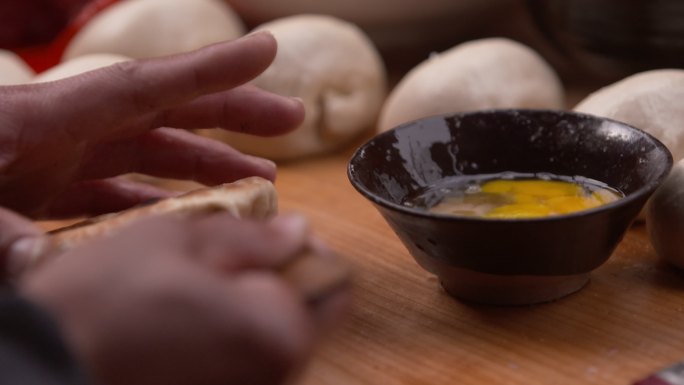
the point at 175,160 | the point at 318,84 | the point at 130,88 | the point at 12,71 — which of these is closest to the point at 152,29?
the point at 12,71

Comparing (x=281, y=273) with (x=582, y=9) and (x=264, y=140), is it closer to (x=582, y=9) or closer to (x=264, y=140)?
(x=264, y=140)

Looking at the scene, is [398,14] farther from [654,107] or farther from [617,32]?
[654,107]

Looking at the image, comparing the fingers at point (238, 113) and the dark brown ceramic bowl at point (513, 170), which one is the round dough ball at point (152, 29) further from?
the dark brown ceramic bowl at point (513, 170)

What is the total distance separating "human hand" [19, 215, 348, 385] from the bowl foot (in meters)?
0.36

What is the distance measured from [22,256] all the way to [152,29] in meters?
0.98

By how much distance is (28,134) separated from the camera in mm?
880

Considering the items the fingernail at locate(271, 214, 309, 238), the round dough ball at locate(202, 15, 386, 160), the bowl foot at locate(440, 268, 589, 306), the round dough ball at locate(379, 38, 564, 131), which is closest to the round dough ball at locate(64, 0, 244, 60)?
the round dough ball at locate(202, 15, 386, 160)

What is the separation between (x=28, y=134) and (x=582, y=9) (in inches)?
37.2

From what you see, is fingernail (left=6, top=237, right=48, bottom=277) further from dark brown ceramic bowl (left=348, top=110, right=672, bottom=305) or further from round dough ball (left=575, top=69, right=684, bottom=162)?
round dough ball (left=575, top=69, right=684, bottom=162)

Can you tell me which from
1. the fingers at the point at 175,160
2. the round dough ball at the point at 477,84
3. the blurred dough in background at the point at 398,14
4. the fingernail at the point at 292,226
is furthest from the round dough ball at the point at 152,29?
the fingernail at the point at 292,226

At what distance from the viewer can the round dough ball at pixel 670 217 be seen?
3.11ft

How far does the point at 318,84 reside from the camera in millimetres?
1448

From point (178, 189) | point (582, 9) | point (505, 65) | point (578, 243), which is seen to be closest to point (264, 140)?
point (178, 189)

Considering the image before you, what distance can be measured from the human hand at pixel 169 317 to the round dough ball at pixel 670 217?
0.53 m
